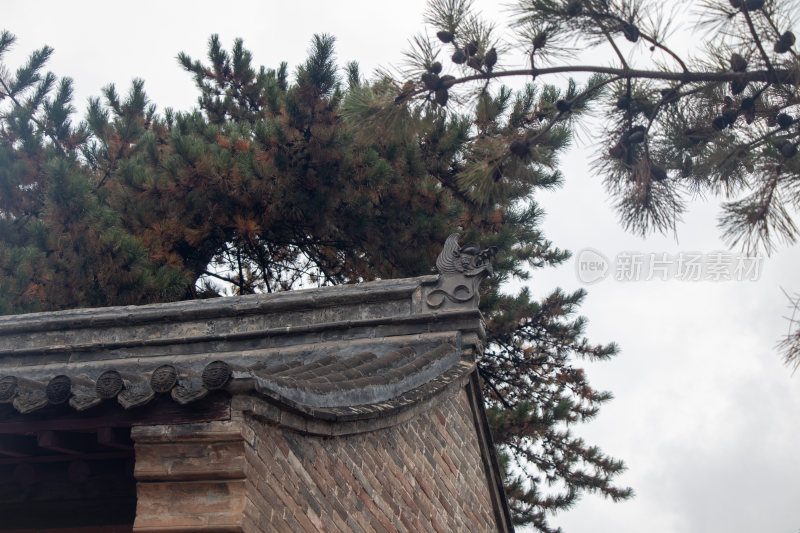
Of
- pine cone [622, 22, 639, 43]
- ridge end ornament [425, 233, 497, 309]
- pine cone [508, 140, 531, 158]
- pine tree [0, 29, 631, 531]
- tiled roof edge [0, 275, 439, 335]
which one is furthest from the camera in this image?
pine tree [0, 29, 631, 531]

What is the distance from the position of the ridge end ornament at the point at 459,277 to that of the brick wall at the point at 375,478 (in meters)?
0.67

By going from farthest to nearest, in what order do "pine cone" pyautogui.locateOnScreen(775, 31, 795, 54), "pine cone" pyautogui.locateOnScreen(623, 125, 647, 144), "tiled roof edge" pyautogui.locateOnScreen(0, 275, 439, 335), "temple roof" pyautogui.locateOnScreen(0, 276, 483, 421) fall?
1. "tiled roof edge" pyautogui.locateOnScreen(0, 275, 439, 335)
2. "temple roof" pyautogui.locateOnScreen(0, 276, 483, 421)
3. "pine cone" pyautogui.locateOnScreen(623, 125, 647, 144)
4. "pine cone" pyautogui.locateOnScreen(775, 31, 795, 54)

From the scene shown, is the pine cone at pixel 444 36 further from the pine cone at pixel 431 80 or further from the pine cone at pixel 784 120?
the pine cone at pixel 784 120

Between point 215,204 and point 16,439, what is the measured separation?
8629mm

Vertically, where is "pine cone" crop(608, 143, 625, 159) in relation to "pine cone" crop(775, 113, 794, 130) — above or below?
above

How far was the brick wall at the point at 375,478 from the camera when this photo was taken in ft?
13.3

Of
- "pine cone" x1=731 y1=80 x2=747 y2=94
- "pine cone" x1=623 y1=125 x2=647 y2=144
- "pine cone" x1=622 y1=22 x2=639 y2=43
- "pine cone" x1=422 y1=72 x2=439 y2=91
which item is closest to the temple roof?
"pine cone" x1=422 y1=72 x2=439 y2=91

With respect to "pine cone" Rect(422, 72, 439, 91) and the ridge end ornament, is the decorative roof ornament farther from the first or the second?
"pine cone" Rect(422, 72, 439, 91)

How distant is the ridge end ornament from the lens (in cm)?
687

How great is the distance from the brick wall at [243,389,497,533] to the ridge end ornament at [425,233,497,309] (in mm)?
672

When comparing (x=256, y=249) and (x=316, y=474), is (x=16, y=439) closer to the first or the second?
(x=316, y=474)

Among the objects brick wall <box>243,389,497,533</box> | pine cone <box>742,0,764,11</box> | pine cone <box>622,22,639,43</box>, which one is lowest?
brick wall <box>243,389,497,533</box>

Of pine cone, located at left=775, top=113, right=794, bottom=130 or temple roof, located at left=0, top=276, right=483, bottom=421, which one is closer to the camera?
pine cone, located at left=775, top=113, right=794, bottom=130

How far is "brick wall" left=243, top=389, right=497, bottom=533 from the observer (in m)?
4.05
